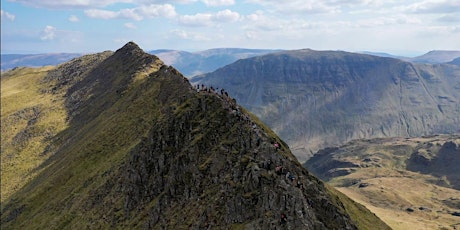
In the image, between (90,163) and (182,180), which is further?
(90,163)

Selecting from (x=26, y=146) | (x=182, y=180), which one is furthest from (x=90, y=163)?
(x=26, y=146)

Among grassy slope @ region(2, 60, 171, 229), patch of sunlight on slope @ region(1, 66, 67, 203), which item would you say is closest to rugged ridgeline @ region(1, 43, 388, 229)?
grassy slope @ region(2, 60, 171, 229)

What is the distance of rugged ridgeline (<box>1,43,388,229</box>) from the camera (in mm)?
47750

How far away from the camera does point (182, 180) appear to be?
194ft

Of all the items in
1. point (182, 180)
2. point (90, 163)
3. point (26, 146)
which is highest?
point (182, 180)

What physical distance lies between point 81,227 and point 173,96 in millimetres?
38723

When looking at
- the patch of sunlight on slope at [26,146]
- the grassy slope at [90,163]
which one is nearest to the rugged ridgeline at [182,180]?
the grassy slope at [90,163]

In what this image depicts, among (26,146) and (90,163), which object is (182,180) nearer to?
(90,163)

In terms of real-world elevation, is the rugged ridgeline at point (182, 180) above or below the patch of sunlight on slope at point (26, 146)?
above

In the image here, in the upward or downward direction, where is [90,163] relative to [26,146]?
upward

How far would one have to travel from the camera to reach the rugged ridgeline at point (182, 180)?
47.8 meters

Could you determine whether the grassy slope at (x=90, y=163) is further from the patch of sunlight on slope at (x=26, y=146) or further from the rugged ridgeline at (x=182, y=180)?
the patch of sunlight on slope at (x=26, y=146)

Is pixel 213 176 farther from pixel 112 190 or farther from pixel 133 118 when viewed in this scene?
pixel 133 118

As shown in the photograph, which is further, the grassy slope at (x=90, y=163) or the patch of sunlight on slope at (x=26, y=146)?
the patch of sunlight on slope at (x=26, y=146)
